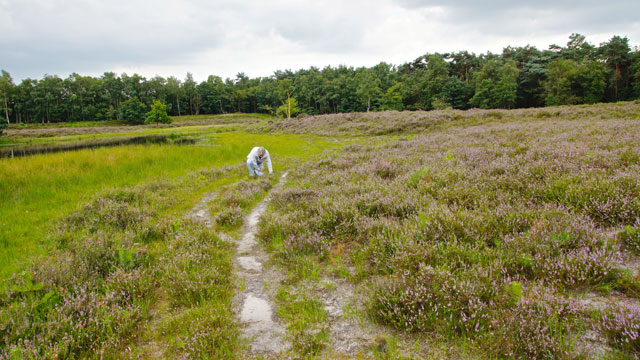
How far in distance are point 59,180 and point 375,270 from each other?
14775 millimetres

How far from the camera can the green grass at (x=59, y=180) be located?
21.7 ft

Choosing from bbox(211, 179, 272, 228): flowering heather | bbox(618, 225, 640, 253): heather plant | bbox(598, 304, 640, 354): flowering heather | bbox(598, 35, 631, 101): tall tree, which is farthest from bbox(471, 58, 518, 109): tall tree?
bbox(598, 304, 640, 354): flowering heather

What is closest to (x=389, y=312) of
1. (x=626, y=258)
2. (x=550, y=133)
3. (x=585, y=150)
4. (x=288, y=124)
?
(x=626, y=258)

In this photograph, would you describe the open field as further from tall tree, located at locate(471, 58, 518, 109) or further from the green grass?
tall tree, located at locate(471, 58, 518, 109)

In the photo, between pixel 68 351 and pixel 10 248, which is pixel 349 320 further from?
pixel 10 248

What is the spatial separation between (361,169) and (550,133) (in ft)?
33.1

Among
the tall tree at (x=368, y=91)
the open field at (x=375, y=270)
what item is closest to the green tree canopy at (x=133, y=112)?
the tall tree at (x=368, y=91)

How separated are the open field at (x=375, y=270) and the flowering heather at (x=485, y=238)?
0.08 feet

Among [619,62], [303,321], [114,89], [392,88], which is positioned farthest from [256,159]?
[114,89]

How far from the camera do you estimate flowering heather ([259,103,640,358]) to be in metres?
3.15

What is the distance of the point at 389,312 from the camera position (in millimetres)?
3482

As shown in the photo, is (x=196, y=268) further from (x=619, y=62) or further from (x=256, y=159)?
(x=619, y=62)

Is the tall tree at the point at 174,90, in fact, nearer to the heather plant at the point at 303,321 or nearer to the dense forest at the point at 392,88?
the dense forest at the point at 392,88

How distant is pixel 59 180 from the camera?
1229 cm
